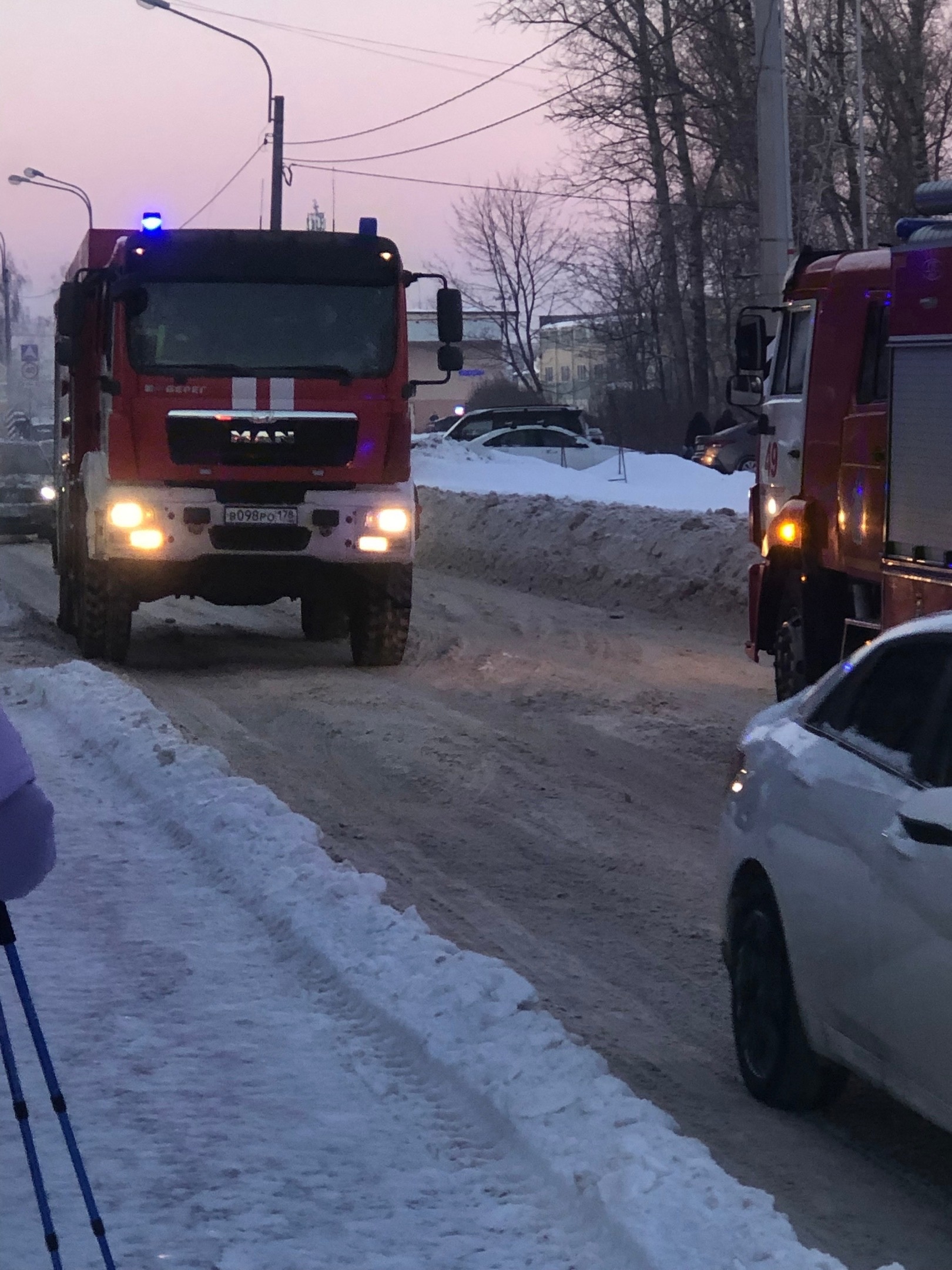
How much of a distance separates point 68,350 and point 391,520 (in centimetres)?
323

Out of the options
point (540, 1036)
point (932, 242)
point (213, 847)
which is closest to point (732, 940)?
point (540, 1036)

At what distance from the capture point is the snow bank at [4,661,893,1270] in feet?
12.2

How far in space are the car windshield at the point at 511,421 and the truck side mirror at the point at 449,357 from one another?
87.7 feet

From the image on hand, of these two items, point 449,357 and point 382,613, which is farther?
point 382,613

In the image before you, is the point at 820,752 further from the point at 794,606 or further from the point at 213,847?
the point at 794,606

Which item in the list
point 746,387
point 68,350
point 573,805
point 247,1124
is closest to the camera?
point 247,1124

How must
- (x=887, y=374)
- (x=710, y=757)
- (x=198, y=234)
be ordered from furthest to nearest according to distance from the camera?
(x=198, y=234) < (x=710, y=757) < (x=887, y=374)

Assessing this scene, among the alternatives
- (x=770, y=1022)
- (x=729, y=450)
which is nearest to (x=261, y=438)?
(x=770, y=1022)

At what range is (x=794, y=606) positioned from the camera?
11.0m

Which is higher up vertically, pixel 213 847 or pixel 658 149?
pixel 658 149

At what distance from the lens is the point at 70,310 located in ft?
46.5

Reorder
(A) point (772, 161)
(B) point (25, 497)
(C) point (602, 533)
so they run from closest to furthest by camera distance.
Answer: (A) point (772, 161) → (C) point (602, 533) → (B) point (25, 497)

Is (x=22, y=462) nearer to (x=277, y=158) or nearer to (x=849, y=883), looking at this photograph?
(x=277, y=158)

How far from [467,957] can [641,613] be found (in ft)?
43.7
